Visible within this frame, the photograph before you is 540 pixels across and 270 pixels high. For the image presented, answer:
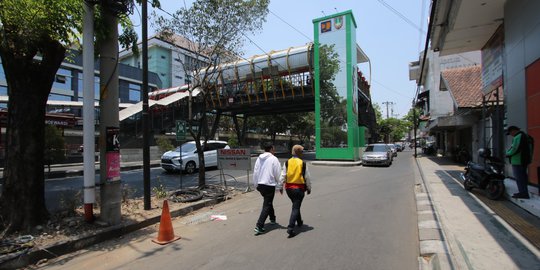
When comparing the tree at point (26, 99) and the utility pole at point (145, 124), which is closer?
the tree at point (26, 99)

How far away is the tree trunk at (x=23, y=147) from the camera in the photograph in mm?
5922

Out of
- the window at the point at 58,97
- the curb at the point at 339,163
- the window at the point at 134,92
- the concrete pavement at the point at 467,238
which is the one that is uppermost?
the window at the point at 134,92

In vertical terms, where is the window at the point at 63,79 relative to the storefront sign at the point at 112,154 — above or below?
above

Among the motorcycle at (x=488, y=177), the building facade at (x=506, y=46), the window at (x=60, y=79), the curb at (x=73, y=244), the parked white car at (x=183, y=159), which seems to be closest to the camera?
the curb at (x=73, y=244)

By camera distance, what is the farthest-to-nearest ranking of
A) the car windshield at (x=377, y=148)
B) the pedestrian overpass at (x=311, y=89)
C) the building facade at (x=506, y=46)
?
1. the pedestrian overpass at (x=311, y=89)
2. the car windshield at (x=377, y=148)
3. the building facade at (x=506, y=46)

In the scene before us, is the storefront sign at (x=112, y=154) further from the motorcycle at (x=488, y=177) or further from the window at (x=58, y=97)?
the window at (x=58, y=97)

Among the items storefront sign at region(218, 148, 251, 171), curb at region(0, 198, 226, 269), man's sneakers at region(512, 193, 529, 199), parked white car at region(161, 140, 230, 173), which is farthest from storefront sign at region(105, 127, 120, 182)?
parked white car at region(161, 140, 230, 173)

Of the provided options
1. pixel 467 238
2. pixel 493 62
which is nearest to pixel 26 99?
pixel 467 238

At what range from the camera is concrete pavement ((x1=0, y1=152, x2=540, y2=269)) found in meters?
4.48

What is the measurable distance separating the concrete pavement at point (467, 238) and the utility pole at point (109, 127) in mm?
520

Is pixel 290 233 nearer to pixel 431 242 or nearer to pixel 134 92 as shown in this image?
pixel 431 242

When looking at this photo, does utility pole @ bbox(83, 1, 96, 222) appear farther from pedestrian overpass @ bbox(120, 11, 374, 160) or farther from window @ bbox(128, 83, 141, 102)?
window @ bbox(128, 83, 141, 102)

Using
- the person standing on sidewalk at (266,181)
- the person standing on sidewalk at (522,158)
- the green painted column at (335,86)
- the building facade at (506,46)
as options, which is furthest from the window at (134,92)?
the person standing on sidewalk at (522,158)

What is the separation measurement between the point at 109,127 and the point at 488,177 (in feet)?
30.3
